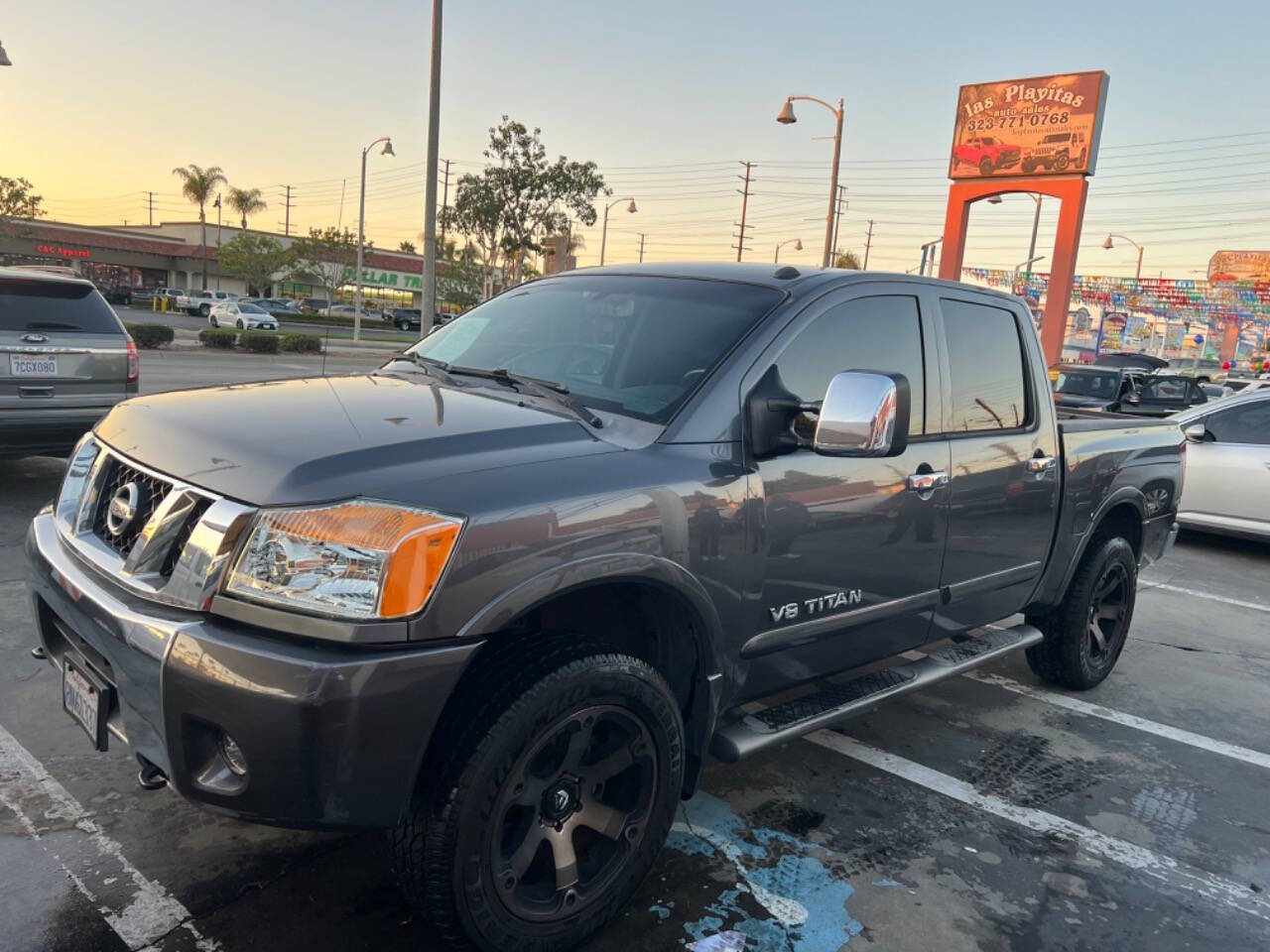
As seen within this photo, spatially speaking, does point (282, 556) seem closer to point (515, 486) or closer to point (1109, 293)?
point (515, 486)

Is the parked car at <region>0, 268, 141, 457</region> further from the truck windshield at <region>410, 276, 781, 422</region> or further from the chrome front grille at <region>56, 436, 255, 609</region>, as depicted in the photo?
the chrome front grille at <region>56, 436, 255, 609</region>

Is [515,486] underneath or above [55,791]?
above

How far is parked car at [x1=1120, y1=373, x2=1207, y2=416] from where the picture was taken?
43.9ft

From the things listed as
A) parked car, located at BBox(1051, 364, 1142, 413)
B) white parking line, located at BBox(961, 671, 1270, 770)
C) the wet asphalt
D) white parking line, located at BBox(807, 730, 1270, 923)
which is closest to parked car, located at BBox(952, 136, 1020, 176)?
parked car, located at BBox(1051, 364, 1142, 413)

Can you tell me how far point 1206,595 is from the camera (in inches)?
291

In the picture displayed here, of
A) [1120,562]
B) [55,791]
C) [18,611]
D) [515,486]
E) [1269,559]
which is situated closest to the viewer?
[515,486]

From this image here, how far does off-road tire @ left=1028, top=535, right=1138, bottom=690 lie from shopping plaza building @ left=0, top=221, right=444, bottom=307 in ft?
183

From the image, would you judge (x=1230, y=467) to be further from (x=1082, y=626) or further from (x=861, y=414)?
(x=861, y=414)

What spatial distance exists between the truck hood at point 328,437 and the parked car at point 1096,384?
1236 cm

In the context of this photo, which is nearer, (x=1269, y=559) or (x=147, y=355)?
(x=1269, y=559)

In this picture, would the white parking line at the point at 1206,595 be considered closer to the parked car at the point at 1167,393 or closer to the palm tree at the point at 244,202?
the parked car at the point at 1167,393

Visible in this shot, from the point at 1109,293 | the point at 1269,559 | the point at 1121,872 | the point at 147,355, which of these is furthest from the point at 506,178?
the point at 1109,293

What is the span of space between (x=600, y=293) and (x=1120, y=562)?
3146mm

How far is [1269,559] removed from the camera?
9.02 metres
